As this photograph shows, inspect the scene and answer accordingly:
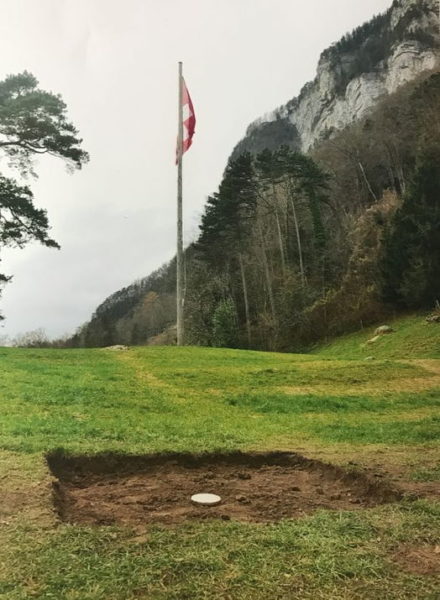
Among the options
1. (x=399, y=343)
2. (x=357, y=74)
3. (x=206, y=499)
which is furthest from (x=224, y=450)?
(x=357, y=74)

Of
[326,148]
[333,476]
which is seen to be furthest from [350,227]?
[333,476]

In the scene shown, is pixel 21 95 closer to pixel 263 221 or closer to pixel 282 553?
pixel 282 553

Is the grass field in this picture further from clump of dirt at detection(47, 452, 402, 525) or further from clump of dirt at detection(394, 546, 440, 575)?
clump of dirt at detection(47, 452, 402, 525)

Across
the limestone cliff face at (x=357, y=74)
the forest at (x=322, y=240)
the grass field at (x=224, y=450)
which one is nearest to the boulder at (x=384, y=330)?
the forest at (x=322, y=240)

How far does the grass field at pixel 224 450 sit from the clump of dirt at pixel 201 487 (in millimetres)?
189

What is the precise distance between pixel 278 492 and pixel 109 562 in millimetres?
1982

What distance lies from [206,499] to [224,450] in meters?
1.75

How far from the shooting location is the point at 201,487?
15.4 ft

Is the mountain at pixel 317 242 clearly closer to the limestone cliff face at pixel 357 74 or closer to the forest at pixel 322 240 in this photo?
the forest at pixel 322 240

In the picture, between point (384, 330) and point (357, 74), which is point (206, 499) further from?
point (357, 74)

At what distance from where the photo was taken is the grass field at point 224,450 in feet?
8.70

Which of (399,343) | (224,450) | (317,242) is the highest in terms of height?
(317,242)

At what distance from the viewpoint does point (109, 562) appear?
2834 mm

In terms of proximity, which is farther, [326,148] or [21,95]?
[326,148]
